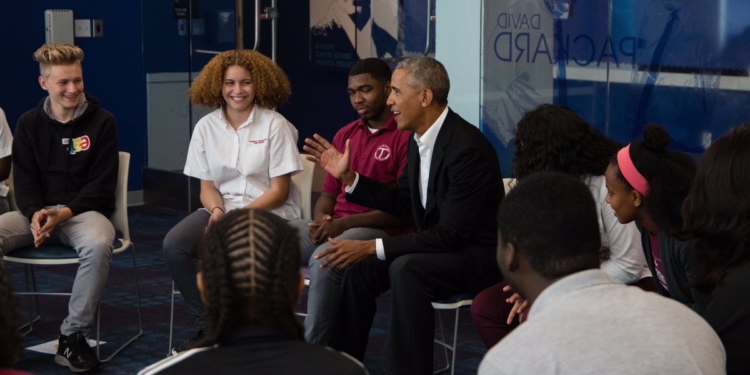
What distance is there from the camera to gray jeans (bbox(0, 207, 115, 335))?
424 cm

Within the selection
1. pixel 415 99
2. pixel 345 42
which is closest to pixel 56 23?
pixel 345 42

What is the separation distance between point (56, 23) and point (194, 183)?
5.29ft

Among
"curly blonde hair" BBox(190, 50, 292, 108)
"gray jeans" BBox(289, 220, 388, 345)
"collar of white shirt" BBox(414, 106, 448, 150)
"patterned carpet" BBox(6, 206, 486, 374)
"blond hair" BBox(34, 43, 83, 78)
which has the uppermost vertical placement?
"blond hair" BBox(34, 43, 83, 78)

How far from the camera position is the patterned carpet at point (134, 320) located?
4.30 metres

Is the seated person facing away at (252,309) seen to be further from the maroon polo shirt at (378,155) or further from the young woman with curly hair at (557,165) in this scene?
the maroon polo shirt at (378,155)

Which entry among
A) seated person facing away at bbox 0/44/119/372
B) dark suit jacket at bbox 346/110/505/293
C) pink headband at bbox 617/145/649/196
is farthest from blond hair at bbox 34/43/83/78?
pink headband at bbox 617/145/649/196

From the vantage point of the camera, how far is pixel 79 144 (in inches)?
178

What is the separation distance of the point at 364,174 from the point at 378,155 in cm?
10

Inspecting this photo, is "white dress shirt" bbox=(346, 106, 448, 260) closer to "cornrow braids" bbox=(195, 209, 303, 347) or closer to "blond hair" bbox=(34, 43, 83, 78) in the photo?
"blond hair" bbox=(34, 43, 83, 78)

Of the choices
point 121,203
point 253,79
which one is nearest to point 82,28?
point 121,203

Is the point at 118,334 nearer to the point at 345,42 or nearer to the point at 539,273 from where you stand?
the point at 539,273

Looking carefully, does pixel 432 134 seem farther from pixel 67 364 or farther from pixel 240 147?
pixel 67 364

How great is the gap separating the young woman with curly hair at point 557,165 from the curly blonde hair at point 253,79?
1.36 m

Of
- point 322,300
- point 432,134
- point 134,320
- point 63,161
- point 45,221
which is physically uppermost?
point 432,134
